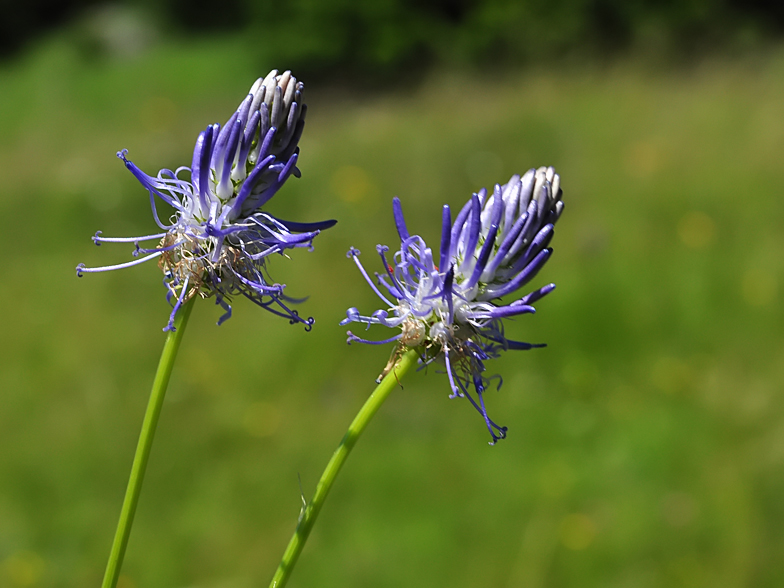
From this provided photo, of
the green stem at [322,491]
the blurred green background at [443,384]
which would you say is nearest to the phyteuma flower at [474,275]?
Result: the green stem at [322,491]

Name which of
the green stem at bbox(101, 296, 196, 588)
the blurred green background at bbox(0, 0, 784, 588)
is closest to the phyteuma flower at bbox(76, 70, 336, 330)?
the green stem at bbox(101, 296, 196, 588)

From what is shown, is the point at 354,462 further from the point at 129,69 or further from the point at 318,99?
the point at 129,69

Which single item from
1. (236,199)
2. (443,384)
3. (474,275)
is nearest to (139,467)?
(236,199)

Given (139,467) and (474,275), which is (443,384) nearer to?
(474,275)

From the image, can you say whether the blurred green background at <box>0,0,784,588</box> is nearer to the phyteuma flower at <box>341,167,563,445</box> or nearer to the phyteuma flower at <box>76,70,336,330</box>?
the phyteuma flower at <box>341,167,563,445</box>

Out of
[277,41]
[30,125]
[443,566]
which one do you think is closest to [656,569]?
[443,566]
